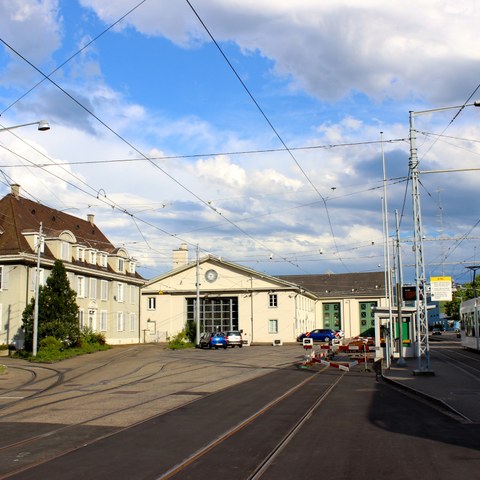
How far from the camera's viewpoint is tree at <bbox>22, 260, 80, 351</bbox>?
3906cm

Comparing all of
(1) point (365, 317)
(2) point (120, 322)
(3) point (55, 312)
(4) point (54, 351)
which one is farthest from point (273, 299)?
(4) point (54, 351)

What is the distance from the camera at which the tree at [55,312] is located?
39.1 metres

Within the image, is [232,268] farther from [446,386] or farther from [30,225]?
[446,386]

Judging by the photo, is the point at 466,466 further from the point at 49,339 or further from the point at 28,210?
the point at 28,210

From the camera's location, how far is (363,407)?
15.3m

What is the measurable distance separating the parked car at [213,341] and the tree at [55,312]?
50.5 ft

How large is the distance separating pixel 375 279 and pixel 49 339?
65402 millimetres

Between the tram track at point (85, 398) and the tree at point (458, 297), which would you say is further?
the tree at point (458, 297)

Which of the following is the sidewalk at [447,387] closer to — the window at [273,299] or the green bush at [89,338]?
the green bush at [89,338]

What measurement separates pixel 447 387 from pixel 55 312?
27.0 m

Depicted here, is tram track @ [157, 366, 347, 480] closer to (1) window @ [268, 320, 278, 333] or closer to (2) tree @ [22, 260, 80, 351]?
(2) tree @ [22, 260, 80, 351]

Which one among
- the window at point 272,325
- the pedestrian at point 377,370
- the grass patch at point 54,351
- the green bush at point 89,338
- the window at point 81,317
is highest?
the window at point 81,317

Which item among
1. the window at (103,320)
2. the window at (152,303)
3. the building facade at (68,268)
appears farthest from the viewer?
the window at (152,303)

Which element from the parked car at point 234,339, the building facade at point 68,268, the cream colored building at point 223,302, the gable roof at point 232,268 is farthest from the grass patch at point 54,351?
the gable roof at point 232,268
